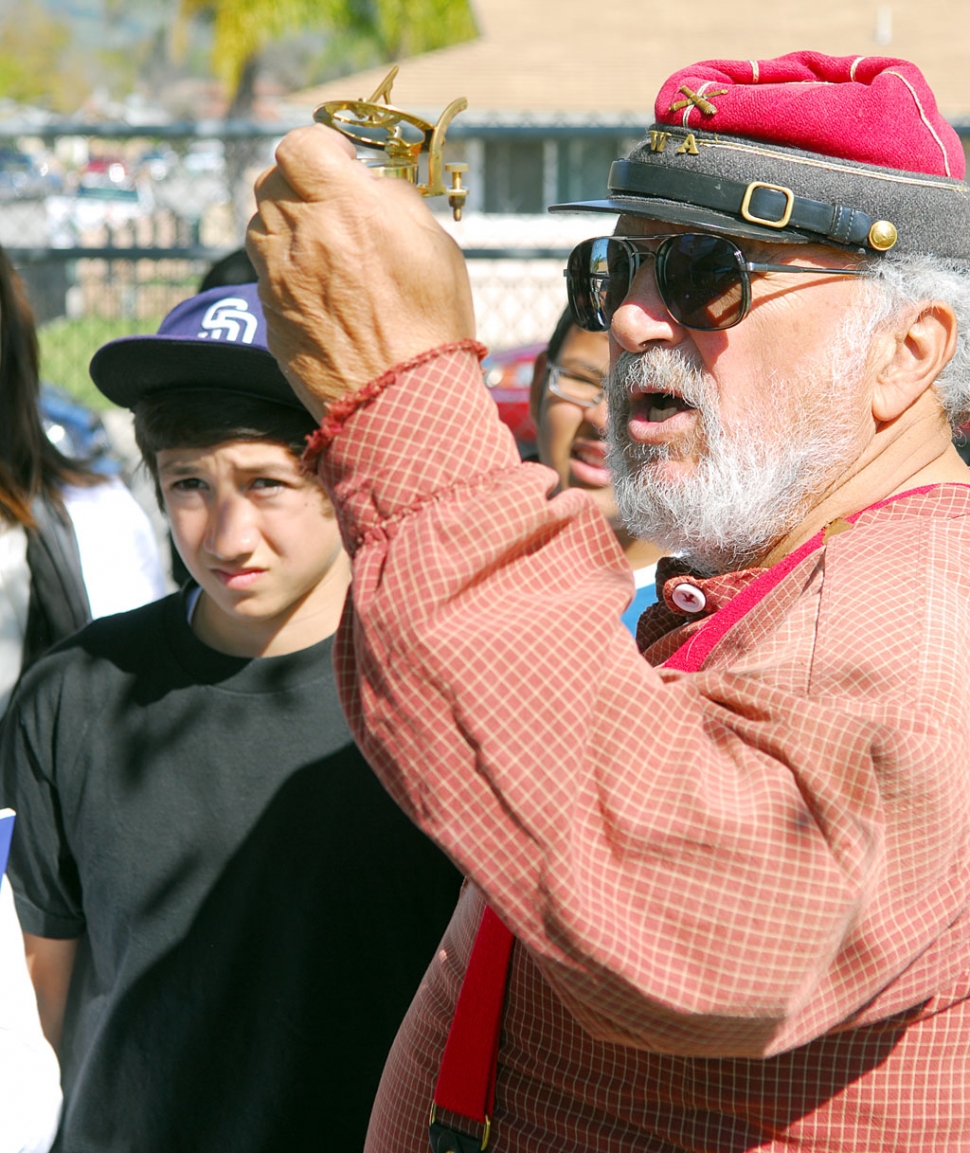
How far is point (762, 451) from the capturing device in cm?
156

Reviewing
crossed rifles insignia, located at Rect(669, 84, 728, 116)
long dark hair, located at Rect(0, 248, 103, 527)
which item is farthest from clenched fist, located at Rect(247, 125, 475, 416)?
long dark hair, located at Rect(0, 248, 103, 527)

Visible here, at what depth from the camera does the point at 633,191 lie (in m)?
1.70

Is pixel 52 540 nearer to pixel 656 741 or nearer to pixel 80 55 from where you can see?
pixel 656 741

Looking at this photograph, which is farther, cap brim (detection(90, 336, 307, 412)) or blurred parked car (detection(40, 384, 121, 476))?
blurred parked car (detection(40, 384, 121, 476))

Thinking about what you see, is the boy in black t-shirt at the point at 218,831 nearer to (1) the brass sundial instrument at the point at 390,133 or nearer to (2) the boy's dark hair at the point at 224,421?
(2) the boy's dark hair at the point at 224,421

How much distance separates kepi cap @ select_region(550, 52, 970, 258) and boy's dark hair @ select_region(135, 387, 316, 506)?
0.86 metres

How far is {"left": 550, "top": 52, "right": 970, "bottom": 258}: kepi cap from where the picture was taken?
154 centimetres

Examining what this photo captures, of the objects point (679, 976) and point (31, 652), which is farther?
point (31, 652)

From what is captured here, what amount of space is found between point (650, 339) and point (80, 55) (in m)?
83.1

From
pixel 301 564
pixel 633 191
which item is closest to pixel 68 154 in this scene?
pixel 301 564

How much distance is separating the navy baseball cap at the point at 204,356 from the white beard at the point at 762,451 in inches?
33.8

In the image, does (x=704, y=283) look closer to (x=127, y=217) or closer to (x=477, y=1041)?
(x=477, y=1041)

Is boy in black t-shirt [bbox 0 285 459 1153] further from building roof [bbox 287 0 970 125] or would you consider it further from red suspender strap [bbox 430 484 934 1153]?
building roof [bbox 287 0 970 125]

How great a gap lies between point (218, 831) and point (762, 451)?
45.9 inches
